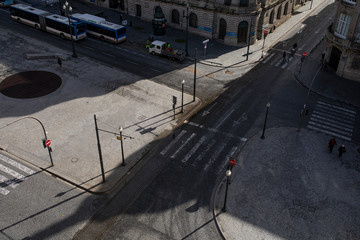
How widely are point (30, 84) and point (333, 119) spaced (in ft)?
118

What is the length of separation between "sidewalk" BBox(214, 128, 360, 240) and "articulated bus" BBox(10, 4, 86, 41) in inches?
1357

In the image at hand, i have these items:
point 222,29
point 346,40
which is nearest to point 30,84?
point 222,29

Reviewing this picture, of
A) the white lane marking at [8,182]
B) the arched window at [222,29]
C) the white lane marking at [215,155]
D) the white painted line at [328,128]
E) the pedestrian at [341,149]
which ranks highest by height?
the arched window at [222,29]

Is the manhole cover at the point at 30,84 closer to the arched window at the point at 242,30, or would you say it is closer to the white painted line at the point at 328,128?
the arched window at the point at 242,30

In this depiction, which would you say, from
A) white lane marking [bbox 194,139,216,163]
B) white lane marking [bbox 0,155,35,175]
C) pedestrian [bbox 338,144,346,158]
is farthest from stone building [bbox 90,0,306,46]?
white lane marking [bbox 0,155,35,175]

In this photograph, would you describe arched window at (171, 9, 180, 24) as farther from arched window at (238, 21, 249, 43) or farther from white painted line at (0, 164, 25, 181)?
white painted line at (0, 164, 25, 181)

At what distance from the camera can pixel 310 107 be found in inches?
1511

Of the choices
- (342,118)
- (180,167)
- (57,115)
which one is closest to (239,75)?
(342,118)

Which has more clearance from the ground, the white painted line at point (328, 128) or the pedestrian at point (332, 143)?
the pedestrian at point (332, 143)

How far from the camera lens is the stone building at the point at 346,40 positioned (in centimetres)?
4181

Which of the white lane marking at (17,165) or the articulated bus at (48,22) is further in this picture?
the articulated bus at (48,22)

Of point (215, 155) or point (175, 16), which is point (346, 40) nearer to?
point (215, 155)

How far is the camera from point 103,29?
53000 mm

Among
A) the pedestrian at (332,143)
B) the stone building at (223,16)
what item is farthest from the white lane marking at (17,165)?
the stone building at (223,16)
